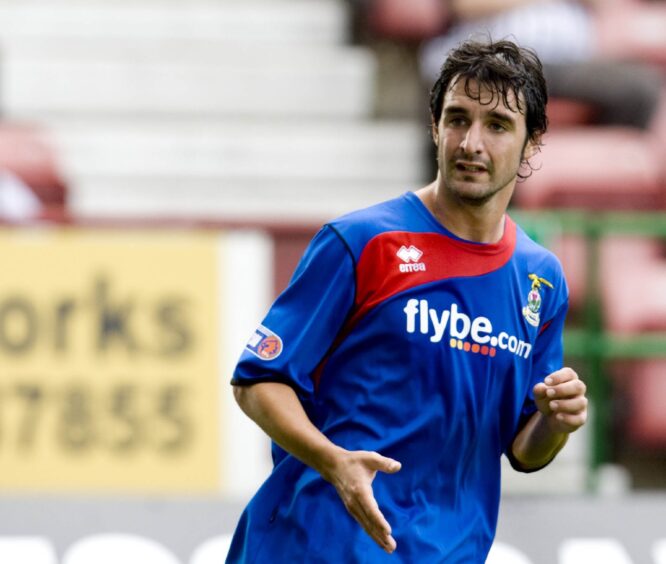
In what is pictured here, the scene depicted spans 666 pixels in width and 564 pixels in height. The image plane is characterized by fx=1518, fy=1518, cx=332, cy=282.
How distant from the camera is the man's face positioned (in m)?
2.94

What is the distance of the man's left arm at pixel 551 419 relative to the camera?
2.94 metres

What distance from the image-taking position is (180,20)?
9.90m

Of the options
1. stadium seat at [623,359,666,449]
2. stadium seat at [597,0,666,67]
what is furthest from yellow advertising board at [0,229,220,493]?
stadium seat at [597,0,666,67]

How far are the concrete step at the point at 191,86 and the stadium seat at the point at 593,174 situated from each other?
1.58 meters

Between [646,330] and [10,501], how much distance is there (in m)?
3.48

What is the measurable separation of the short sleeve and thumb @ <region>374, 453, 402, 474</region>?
0.28 meters

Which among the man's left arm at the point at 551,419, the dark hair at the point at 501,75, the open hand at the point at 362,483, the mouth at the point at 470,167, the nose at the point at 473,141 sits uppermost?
the dark hair at the point at 501,75

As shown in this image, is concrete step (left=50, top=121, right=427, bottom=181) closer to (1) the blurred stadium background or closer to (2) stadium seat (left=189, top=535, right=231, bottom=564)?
(1) the blurred stadium background

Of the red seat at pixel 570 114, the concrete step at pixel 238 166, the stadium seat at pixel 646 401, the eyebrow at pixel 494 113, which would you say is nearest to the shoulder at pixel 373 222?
the eyebrow at pixel 494 113

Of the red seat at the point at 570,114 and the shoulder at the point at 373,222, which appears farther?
the red seat at the point at 570,114

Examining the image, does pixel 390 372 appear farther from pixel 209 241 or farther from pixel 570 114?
pixel 570 114

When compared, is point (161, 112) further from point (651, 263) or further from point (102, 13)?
point (651, 263)

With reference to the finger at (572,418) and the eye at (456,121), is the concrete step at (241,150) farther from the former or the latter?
the finger at (572,418)

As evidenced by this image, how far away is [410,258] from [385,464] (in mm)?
481
